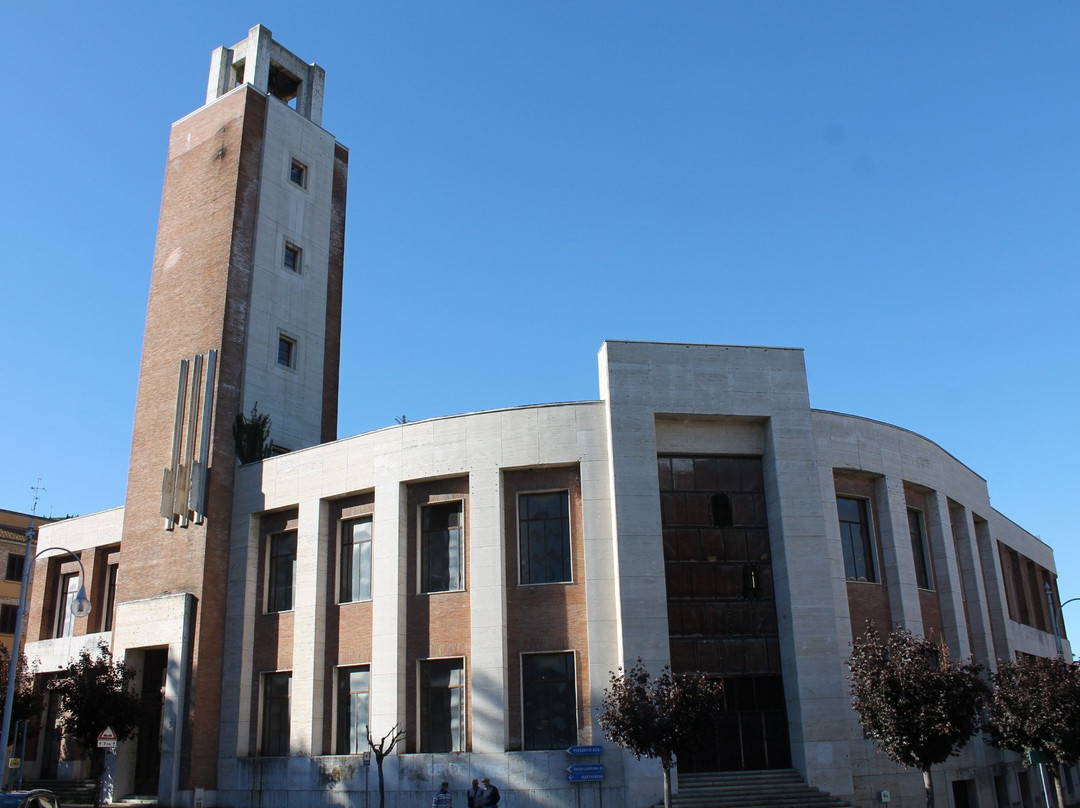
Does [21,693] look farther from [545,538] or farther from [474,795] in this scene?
[545,538]

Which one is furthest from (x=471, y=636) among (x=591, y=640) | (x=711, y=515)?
(x=711, y=515)

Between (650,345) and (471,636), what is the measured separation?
10.2 metres

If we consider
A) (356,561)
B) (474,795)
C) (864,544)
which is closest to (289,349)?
(356,561)

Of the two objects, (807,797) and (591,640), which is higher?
(591,640)

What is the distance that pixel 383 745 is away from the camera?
28672 millimetres

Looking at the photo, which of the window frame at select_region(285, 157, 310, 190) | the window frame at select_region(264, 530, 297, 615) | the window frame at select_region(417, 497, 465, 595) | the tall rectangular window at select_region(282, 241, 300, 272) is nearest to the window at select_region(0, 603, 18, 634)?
the window frame at select_region(264, 530, 297, 615)

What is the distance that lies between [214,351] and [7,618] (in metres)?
26.8

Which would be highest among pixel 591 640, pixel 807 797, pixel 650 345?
pixel 650 345

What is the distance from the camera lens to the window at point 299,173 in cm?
4197

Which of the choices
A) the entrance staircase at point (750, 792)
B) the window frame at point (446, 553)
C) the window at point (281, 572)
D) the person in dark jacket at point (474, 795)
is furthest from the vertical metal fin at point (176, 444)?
the entrance staircase at point (750, 792)

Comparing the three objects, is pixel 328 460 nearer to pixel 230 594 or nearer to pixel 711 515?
pixel 230 594

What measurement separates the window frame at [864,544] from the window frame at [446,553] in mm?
11711

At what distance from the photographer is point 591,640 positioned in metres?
27.9

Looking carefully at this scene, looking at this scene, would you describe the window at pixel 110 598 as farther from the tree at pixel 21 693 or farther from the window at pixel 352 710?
the window at pixel 352 710
